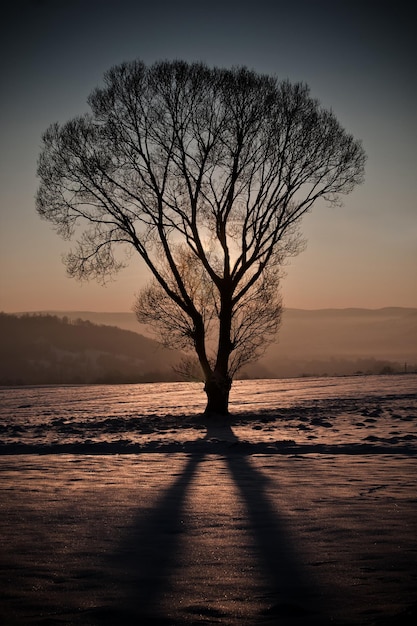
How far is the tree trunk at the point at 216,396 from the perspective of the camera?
1977cm

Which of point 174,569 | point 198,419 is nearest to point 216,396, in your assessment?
point 198,419

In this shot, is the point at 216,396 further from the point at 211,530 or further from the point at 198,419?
the point at 211,530

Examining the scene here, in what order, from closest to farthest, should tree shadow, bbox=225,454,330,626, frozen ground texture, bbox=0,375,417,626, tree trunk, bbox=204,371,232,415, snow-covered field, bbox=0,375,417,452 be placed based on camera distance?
tree shadow, bbox=225,454,330,626, frozen ground texture, bbox=0,375,417,626, snow-covered field, bbox=0,375,417,452, tree trunk, bbox=204,371,232,415

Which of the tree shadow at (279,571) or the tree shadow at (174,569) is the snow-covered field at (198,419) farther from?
the tree shadow at (174,569)

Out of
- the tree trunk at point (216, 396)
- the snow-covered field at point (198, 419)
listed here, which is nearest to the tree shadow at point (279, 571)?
the snow-covered field at point (198, 419)

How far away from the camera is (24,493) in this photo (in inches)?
306

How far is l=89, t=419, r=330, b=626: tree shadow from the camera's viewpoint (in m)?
3.83

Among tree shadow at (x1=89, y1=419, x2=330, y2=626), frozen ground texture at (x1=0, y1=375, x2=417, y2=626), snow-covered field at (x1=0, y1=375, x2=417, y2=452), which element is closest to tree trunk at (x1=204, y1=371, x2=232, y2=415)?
snow-covered field at (x1=0, y1=375, x2=417, y2=452)

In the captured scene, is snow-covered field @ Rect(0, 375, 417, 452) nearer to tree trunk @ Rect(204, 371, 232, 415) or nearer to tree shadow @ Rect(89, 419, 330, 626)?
tree trunk @ Rect(204, 371, 232, 415)

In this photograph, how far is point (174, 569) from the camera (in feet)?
15.5

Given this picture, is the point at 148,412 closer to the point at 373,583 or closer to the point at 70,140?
the point at 70,140

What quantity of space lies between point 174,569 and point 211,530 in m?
1.20

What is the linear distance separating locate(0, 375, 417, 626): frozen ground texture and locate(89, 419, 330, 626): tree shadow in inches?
0.6

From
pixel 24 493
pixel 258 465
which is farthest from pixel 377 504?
pixel 24 493
